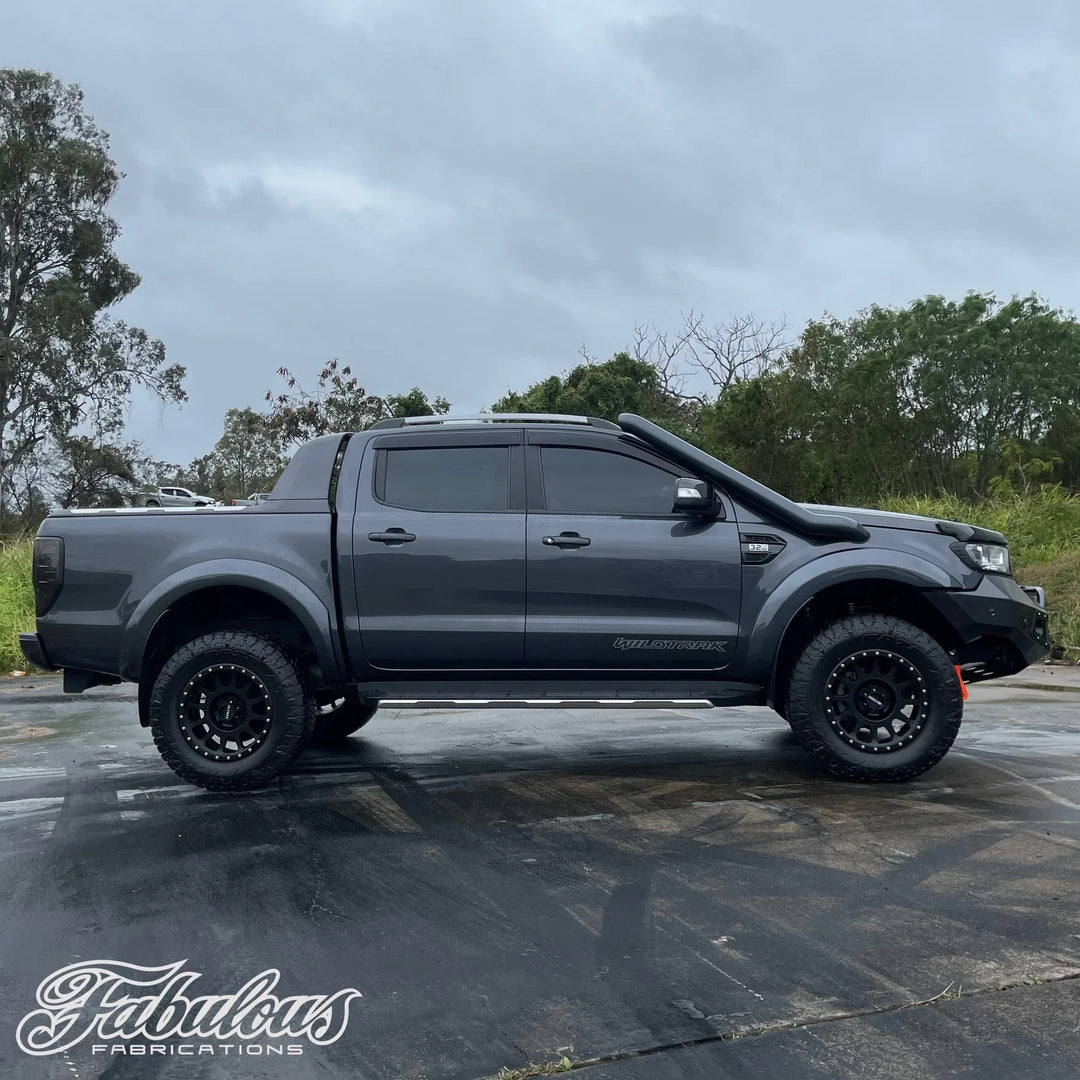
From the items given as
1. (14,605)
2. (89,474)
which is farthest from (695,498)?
(89,474)

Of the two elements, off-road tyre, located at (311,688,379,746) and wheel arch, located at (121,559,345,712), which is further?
off-road tyre, located at (311,688,379,746)

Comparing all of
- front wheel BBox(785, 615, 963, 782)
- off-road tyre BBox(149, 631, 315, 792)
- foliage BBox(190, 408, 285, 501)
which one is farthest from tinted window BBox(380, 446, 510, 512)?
foliage BBox(190, 408, 285, 501)

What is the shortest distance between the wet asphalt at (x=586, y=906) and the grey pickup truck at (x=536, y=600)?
0.41 m

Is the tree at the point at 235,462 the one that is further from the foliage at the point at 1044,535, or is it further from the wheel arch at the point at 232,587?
the wheel arch at the point at 232,587

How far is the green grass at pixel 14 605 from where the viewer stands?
1250 cm

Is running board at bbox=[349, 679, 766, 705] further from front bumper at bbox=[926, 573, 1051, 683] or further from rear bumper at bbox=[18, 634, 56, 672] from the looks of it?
rear bumper at bbox=[18, 634, 56, 672]

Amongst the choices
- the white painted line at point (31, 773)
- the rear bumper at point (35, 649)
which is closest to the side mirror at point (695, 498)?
the rear bumper at point (35, 649)

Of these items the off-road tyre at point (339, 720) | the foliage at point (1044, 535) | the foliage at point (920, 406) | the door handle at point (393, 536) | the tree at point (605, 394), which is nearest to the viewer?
the door handle at point (393, 536)

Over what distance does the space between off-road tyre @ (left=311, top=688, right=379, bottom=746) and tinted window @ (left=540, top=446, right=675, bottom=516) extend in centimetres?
221

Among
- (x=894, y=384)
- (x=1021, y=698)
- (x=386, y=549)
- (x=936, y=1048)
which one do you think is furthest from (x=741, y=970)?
(x=894, y=384)

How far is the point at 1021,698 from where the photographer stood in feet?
30.1

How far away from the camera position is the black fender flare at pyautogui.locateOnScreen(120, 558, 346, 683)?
5660 millimetres

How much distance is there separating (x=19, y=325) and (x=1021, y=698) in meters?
40.7

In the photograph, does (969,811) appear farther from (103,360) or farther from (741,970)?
(103,360)
